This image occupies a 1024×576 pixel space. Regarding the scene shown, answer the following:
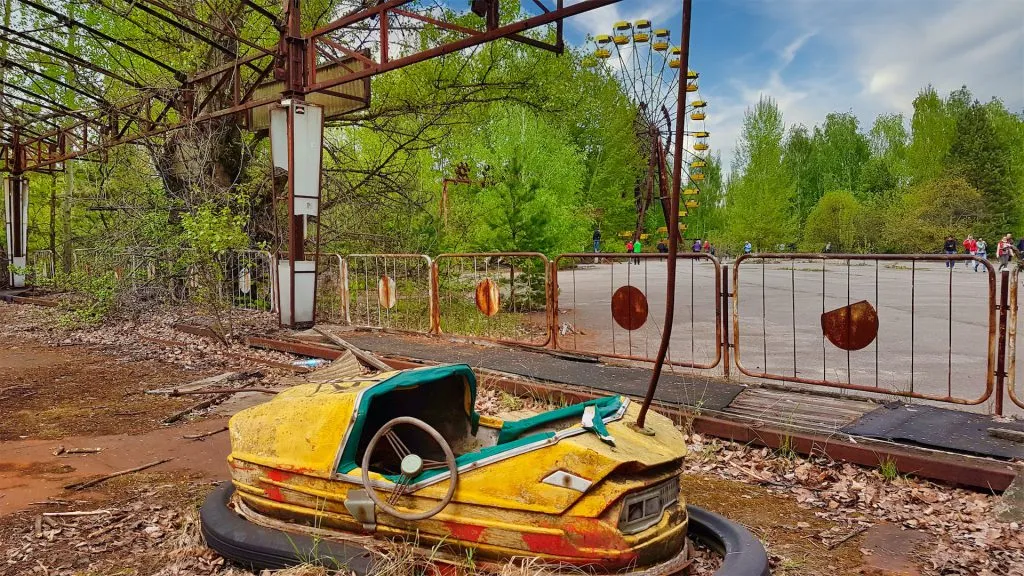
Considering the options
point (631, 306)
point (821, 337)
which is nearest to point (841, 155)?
point (821, 337)

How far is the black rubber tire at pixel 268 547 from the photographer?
260cm

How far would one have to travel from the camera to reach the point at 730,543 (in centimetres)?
265

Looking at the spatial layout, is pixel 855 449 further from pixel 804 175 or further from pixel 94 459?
pixel 804 175

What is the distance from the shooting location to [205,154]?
1092cm

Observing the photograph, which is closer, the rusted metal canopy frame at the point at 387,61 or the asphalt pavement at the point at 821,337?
the asphalt pavement at the point at 821,337

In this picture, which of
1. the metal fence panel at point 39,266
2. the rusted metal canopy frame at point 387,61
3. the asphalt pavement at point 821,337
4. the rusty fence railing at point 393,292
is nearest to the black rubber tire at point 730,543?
the asphalt pavement at point 821,337

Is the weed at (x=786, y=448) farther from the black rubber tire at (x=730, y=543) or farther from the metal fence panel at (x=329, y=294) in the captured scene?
the metal fence panel at (x=329, y=294)

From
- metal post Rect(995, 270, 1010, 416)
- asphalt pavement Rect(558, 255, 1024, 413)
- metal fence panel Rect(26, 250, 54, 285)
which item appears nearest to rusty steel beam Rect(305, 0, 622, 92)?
asphalt pavement Rect(558, 255, 1024, 413)

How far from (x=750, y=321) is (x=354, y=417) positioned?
8.57 m

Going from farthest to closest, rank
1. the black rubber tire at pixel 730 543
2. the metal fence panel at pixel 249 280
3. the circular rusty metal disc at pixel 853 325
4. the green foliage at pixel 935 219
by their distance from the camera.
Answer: the green foliage at pixel 935 219 → the metal fence panel at pixel 249 280 → the circular rusty metal disc at pixel 853 325 → the black rubber tire at pixel 730 543

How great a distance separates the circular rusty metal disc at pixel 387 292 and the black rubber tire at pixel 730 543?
674 centimetres

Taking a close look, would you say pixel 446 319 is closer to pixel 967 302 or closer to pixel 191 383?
pixel 191 383

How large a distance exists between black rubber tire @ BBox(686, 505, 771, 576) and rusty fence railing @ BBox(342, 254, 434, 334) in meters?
5.99

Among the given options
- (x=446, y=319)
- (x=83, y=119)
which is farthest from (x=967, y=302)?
(x=83, y=119)
